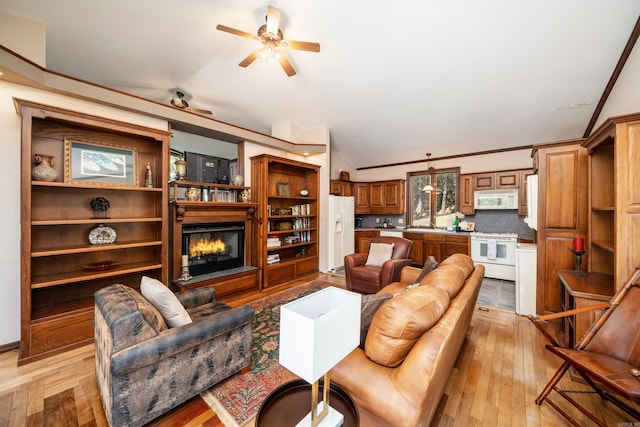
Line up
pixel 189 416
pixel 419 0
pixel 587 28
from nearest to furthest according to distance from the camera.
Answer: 1. pixel 189 416
2. pixel 419 0
3. pixel 587 28

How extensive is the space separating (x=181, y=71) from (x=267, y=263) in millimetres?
3150

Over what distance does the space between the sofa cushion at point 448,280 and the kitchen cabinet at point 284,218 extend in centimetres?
282

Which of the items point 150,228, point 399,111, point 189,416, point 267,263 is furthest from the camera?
point 399,111

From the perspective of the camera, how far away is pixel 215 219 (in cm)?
357

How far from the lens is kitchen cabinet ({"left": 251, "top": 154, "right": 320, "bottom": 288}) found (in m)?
4.00

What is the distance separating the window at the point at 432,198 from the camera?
573 centimetres

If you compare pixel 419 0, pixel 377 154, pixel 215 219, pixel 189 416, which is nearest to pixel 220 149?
pixel 215 219

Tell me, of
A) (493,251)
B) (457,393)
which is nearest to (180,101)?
(457,393)

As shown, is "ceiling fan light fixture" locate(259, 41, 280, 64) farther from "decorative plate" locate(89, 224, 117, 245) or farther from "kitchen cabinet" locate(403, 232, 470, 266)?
"kitchen cabinet" locate(403, 232, 470, 266)

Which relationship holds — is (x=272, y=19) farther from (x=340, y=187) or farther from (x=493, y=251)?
(x=493, y=251)

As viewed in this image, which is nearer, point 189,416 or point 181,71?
point 189,416

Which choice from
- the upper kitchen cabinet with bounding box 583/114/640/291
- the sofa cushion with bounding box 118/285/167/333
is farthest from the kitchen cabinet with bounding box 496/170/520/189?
the sofa cushion with bounding box 118/285/167/333

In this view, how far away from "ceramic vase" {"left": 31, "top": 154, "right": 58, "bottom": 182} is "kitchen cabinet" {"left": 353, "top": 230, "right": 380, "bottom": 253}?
18.0 ft

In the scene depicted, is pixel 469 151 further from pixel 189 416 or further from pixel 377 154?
pixel 189 416
